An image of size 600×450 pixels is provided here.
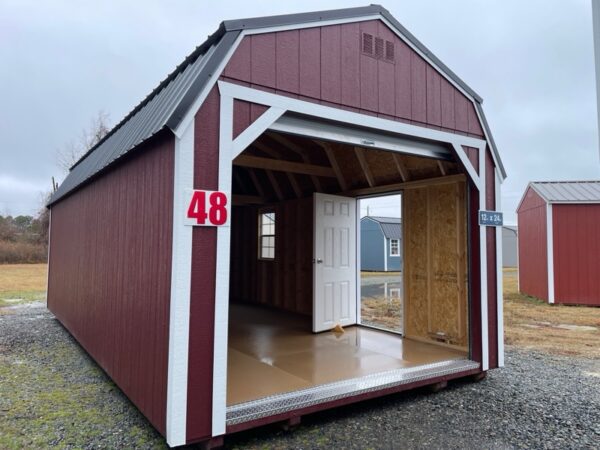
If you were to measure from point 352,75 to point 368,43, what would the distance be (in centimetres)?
42

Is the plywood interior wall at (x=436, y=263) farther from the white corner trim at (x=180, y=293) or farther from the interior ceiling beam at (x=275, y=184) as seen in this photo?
the white corner trim at (x=180, y=293)

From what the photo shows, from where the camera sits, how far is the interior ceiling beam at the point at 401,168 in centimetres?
569

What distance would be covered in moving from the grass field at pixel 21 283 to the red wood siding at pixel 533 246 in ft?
46.0

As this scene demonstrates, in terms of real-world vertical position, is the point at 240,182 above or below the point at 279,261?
above

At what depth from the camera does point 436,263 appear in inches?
214

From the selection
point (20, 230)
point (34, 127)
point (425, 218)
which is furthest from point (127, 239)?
point (34, 127)

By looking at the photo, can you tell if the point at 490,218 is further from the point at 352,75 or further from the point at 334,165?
the point at 334,165

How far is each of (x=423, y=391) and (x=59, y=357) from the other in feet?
15.4

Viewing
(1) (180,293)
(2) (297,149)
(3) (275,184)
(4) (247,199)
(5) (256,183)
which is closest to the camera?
(1) (180,293)

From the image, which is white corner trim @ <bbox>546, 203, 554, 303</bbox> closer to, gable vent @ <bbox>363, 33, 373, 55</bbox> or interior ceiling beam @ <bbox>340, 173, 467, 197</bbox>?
interior ceiling beam @ <bbox>340, 173, 467, 197</bbox>

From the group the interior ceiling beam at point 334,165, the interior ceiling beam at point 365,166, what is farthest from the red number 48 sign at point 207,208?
the interior ceiling beam at point 334,165

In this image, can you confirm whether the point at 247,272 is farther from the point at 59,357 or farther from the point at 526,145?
the point at 526,145

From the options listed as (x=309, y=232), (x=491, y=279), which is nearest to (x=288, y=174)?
(x=309, y=232)

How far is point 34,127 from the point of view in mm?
27094
